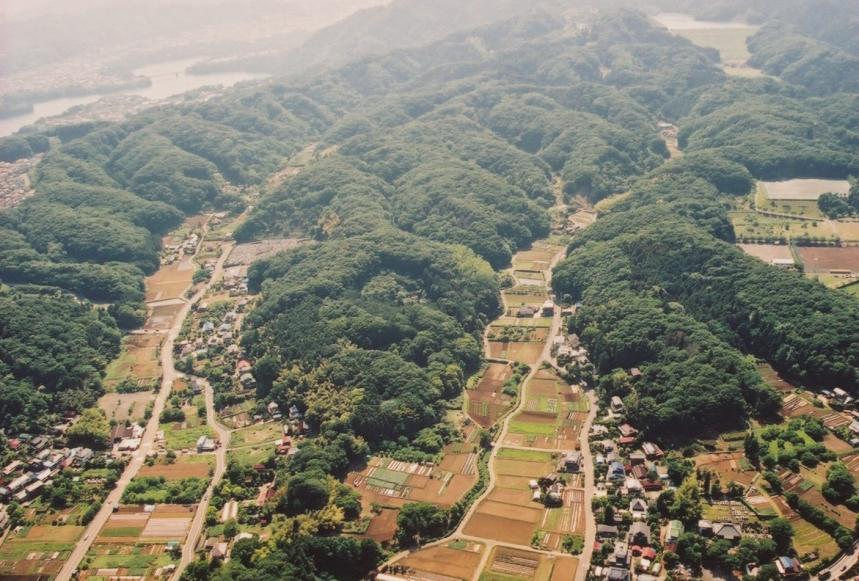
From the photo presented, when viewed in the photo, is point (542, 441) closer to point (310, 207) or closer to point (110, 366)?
point (110, 366)

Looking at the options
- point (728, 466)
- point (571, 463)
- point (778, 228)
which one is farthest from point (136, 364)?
point (778, 228)

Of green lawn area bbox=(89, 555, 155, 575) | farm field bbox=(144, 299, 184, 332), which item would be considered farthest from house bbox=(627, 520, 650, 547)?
farm field bbox=(144, 299, 184, 332)

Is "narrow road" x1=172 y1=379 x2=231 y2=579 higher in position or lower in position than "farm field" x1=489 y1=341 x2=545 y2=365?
higher

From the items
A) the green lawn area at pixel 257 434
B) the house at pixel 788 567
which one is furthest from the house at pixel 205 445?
the house at pixel 788 567

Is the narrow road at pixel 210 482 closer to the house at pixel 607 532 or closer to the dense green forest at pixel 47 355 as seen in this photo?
the dense green forest at pixel 47 355

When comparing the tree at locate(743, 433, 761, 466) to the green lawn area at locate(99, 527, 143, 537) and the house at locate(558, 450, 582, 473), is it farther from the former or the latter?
the green lawn area at locate(99, 527, 143, 537)
